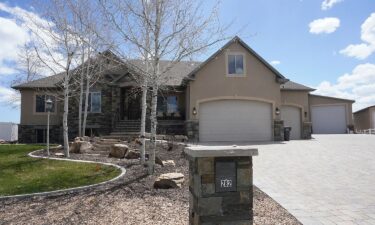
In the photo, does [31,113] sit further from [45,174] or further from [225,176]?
[225,176]

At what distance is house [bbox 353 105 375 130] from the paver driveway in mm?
21489

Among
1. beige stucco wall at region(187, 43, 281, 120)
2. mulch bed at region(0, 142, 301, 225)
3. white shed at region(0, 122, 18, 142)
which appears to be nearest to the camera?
mulch bed at region(0, 142, 301, 225)

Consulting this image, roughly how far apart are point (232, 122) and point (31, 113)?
13358mm

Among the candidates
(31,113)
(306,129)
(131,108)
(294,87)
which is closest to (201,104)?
(131,108)

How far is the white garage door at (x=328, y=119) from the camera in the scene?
29.4 metres

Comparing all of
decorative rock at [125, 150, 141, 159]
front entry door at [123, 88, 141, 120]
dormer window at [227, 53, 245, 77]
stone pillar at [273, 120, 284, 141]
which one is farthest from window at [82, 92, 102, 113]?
stone pillar at [273, 120, 284, 141]

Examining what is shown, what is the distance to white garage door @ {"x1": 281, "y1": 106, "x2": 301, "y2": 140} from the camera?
24156 mm

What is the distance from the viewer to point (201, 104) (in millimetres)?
20391

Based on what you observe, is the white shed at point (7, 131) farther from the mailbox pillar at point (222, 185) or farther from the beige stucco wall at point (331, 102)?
the mailbox pillar at point (222, 185)

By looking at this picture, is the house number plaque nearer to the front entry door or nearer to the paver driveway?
the paver driveway

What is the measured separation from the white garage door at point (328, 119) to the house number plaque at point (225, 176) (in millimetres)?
26784

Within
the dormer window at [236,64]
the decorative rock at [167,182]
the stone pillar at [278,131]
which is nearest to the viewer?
the decorative rock at [167,182]

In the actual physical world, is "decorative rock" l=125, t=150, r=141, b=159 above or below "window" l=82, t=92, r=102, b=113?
below

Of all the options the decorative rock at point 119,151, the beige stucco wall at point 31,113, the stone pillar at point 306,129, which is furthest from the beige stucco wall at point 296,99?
the beige stucco wall at point 31,113
